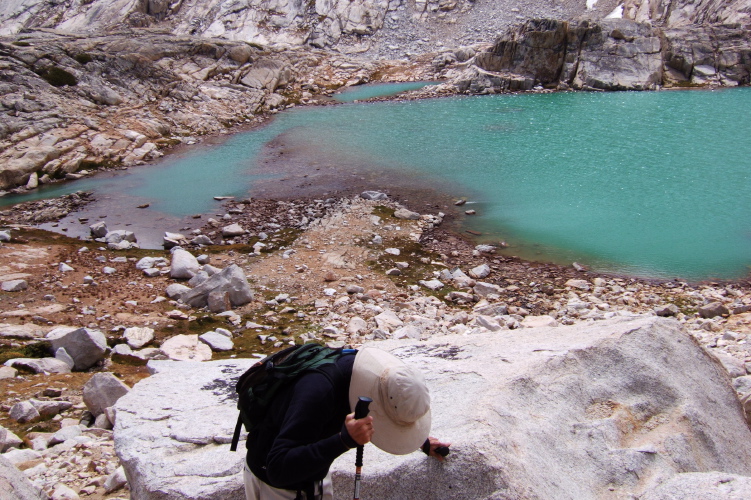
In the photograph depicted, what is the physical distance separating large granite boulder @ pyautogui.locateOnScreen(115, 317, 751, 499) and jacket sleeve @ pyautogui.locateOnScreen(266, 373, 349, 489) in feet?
3.53

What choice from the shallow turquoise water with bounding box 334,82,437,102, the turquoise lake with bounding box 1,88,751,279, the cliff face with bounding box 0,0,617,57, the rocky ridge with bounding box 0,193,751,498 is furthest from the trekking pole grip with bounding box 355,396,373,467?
the cliff face with bounding box 0,0,617,57

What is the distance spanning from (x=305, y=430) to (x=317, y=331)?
319 inches

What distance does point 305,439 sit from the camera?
303 centimetres

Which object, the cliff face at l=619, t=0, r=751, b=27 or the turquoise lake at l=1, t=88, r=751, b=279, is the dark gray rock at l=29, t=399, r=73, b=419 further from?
the cliff face at l=619, t=0, r=751, b=27

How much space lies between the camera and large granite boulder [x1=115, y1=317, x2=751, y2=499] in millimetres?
3846

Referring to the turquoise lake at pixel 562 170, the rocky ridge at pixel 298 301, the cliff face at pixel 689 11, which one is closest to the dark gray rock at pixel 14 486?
the rocky ridge at pixel 298 301

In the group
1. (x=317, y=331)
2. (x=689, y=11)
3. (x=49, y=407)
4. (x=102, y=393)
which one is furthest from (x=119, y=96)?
(x=689, y=11)

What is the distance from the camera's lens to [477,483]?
12.2 feet

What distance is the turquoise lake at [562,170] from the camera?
1645 cm

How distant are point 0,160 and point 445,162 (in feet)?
74.7

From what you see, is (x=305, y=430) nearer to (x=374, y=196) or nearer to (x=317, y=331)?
(x=317, y=331)

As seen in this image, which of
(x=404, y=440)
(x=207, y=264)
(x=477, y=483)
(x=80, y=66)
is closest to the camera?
A: (x=404, y=440)

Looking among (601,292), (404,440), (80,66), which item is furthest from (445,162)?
(80,66)

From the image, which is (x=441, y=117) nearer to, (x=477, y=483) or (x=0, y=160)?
(x=0, y=160)
